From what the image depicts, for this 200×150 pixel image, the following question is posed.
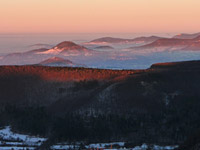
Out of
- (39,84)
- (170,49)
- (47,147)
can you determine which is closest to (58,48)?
Result: (170,49)

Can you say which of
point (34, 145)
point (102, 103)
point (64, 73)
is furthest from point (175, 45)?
point (34, 145)

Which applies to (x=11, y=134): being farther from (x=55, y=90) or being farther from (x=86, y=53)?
(x=86, y=53)

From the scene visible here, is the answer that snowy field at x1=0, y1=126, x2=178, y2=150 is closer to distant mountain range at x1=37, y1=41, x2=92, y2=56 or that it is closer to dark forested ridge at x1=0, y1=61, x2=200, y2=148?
dark forested ridge at x1=0, y1=61, x2=200, y2=148

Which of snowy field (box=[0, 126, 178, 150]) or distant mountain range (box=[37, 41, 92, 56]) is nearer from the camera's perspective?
snowy field (box=[0, 126, 178, 150])

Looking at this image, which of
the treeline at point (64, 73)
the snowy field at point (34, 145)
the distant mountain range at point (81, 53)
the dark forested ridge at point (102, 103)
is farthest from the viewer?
the distant mountain range at point (81, 53)

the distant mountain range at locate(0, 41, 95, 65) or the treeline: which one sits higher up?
the treeline

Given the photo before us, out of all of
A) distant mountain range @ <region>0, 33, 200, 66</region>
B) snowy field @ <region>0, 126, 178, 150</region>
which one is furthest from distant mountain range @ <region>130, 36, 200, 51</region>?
snowy field @ <region>0, 126, 178, 150</region>

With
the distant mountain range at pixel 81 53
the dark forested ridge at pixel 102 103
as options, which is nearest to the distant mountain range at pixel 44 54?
the distant mountain range at pixel 81 53

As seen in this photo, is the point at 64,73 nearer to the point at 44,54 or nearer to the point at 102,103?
the point at 102,103

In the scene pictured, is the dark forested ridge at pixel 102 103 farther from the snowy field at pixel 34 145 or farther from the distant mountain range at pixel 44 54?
the distant mountain range at pixel 44 54
